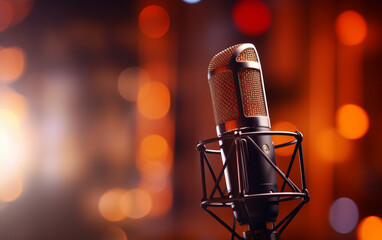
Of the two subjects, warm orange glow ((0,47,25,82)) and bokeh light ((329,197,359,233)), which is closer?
bokeh light ((329,197,359,233))

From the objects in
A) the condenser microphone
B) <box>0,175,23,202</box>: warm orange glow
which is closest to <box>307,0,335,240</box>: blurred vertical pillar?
the condenser microphone

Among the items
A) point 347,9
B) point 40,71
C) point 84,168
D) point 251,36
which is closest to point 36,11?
point 40,71

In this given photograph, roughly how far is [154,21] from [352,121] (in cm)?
116

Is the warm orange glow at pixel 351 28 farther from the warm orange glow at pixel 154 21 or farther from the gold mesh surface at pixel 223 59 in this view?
the gold mesh surface at pixel 223 59

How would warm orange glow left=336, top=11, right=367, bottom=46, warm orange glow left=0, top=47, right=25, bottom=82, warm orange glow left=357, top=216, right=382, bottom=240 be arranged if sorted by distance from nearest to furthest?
warm orange glow left=357, top=216, right=382, bottom=240
warm orange glow left=336, top=11, right=367, bottom=46
warm orange glow left=0, top=47, right=25, bottom=82

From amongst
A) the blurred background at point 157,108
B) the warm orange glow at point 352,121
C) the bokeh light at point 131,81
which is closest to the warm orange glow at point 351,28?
the blurred background at point 157,108

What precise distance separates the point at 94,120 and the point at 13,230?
699 mm

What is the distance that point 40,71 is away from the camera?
212cm

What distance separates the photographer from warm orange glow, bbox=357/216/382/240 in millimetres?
1677

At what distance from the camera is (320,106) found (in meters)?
1.79

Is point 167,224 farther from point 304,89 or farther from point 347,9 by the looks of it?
point 347,9

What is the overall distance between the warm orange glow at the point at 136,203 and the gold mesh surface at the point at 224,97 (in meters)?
1.29

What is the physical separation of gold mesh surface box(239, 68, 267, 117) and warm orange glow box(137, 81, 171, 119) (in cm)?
126

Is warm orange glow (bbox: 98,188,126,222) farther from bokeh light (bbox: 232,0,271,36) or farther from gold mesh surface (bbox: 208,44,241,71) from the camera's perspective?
gold mesh surface (bbox: 208,44,241,71)
